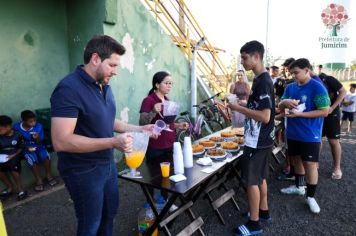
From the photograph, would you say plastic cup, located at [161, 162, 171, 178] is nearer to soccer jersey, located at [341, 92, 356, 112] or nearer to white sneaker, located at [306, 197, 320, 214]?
white sneaker, located at [306, 197, 320, 214]

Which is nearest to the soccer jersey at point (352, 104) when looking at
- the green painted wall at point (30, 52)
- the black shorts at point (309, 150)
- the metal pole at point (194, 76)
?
the metal pole at point (194, 76)

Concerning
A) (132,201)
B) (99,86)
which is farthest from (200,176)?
(132,201)

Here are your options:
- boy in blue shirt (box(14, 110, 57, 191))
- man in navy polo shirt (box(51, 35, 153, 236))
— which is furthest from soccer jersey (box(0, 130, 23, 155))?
man in navy polo shirt (box(51, 35, 153, 236))

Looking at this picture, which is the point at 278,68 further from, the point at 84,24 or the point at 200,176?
the point at 200,176

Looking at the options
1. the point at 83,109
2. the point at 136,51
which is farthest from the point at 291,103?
the point at 136,51

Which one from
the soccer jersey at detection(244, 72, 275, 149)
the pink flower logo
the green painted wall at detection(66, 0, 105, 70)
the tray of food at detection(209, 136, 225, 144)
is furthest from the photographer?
the pink flower logo

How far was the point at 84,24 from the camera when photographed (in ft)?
17.1

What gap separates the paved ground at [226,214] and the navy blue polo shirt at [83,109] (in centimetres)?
169

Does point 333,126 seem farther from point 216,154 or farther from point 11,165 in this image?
point 11,165

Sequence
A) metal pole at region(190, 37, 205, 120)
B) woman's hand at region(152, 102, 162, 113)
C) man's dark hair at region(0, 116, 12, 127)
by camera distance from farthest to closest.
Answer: metal pole at region(190, 37, 205, 120)
man's dark hair at region(0, 116, 12, 127)
woman's hand at region(152, 102, 162, 113)

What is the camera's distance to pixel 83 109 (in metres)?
1.86

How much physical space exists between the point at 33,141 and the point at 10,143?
1.10ft

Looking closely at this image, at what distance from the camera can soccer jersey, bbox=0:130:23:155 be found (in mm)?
4230

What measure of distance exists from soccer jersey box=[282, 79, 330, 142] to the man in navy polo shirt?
265cm
